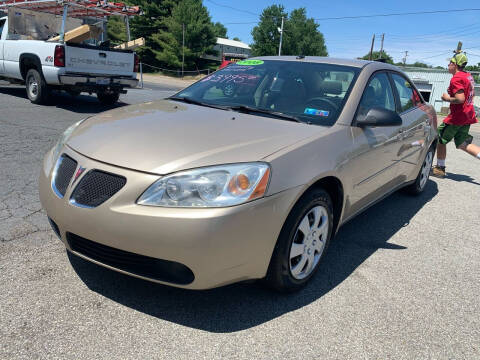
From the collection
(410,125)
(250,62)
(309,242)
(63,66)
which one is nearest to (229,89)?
(250,62)

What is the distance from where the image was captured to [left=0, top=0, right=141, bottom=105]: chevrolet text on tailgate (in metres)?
8.16

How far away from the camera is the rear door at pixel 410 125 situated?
401cm

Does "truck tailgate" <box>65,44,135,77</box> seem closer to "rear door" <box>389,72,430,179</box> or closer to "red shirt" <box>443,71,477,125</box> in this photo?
"rear door" <box>389,72,430,179</box>

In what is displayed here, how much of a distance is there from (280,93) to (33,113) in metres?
6.38

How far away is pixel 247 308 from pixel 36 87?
27.2ft

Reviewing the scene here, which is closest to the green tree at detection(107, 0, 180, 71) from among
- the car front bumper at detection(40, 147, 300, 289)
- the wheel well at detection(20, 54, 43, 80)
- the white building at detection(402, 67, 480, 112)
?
the white building at detection(402, 67, 480, 112)

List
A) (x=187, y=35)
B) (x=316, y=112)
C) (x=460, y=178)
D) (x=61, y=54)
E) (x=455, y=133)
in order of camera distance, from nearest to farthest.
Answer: (x=316, y=112) → (x=455, y=133) → (x=460, y=178) → (x=61, y=54) → (x=187, y=35)

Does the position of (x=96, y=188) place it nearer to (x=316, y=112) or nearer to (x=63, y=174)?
(x=63, y=174)

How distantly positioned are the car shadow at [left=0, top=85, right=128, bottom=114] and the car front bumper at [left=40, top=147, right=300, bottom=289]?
7.26 meters

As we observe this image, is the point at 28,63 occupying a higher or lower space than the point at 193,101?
higher

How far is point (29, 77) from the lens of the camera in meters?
8.94

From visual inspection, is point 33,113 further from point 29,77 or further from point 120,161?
point 120,161

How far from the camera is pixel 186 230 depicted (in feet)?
6.58

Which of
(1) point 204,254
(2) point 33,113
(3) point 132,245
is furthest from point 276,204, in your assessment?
(2) point 33,113
